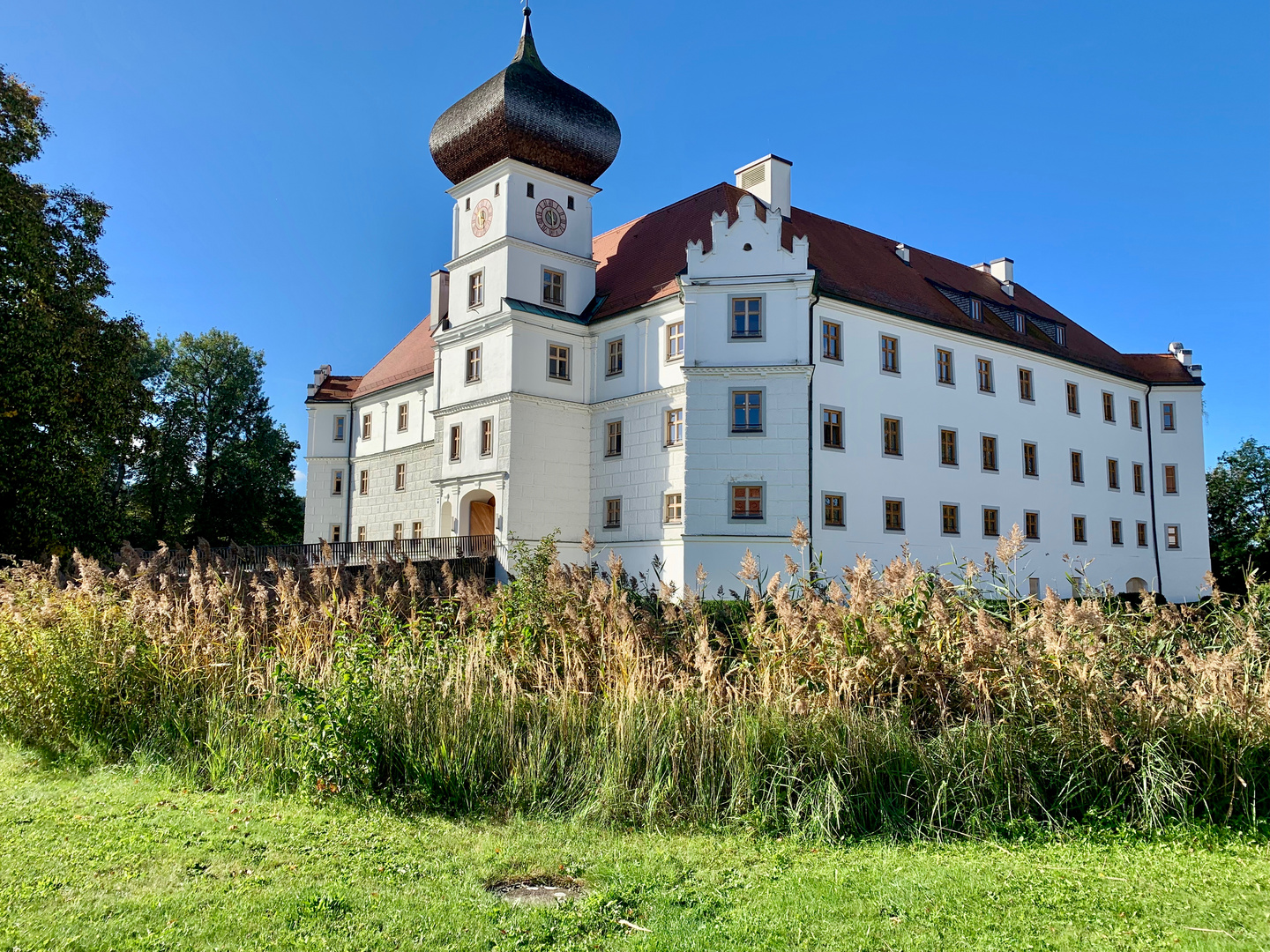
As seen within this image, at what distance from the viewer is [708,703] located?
718cm

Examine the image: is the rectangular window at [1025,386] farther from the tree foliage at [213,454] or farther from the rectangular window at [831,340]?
the tree foliage at [213,454]

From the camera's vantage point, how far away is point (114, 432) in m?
26.4

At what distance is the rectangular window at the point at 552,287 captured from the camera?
104 feet

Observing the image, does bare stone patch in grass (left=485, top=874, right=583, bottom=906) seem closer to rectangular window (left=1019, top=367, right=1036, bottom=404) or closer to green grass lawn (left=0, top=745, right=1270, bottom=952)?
green grass lawn (left=0, top=745, right=1270, bottom=952)

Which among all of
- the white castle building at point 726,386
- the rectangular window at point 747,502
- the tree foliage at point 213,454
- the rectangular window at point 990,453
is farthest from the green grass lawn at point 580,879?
the tree foliage at point 213,454

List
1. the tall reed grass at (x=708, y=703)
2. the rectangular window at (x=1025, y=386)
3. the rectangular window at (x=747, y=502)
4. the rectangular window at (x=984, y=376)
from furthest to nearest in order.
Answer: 1. the rectangular window at (x=1025, y=386)
2. the rectangular window at (x=984, y=376)
3. the rectangular window at (x=747, y=502)
4. the tall reed grass at (x=708, y=703)

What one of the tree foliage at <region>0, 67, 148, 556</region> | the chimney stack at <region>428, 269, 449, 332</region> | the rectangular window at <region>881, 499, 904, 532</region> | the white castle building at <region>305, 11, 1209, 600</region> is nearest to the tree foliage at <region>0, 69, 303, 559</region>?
the tree foliage at <region>0, 67, 148, 556</region>

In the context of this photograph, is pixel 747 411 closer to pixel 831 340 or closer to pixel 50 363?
pixel 831 340

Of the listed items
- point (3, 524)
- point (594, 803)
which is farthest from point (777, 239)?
point (594, 803)

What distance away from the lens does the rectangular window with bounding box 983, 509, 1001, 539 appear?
31.9 meters

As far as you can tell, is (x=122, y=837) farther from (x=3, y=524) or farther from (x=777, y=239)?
(x=777, y=239)

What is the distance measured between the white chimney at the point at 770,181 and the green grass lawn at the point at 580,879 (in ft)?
94.7

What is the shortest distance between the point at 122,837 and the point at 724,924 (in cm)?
386

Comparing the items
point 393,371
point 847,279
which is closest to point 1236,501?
point 847,279
